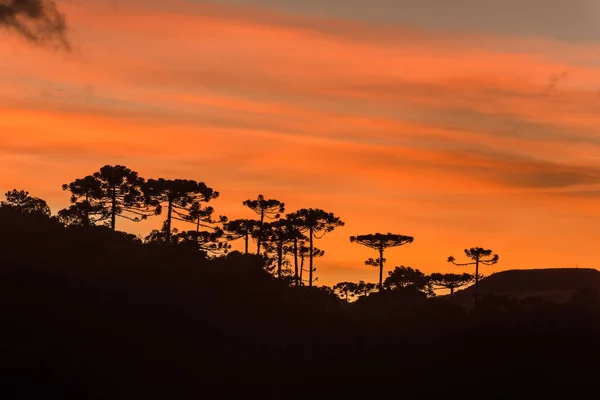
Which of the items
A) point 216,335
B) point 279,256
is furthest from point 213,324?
point 279,256

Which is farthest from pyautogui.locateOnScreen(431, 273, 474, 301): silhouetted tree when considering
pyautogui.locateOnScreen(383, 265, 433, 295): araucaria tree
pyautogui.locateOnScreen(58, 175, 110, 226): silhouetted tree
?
pyautogui.locateOnScreen(58, 175, 110, 226): silhouetted tree

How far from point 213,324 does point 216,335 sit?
217cm

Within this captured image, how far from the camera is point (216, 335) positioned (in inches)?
3777

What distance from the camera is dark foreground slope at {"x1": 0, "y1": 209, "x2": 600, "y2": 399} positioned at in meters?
83.5

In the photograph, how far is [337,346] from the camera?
100875 millimetres

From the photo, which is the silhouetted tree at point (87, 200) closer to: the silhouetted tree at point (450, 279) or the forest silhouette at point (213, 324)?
the forest silhouette at point (213, 324)

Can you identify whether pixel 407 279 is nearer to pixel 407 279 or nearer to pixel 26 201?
pixel 407 279

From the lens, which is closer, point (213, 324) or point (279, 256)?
point (213, 324)

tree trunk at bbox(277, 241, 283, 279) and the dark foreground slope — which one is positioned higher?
tree trunk at bbox(277, 241, 283, 279)

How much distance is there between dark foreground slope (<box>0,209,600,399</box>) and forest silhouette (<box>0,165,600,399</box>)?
0.65 feet

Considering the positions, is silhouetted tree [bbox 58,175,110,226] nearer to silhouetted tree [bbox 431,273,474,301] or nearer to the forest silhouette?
the forest silhouette

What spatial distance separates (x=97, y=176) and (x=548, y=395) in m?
63.3

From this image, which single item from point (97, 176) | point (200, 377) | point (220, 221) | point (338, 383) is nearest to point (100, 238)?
point (97, 176)

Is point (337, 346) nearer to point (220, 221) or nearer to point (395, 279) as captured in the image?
point (220, 221)
